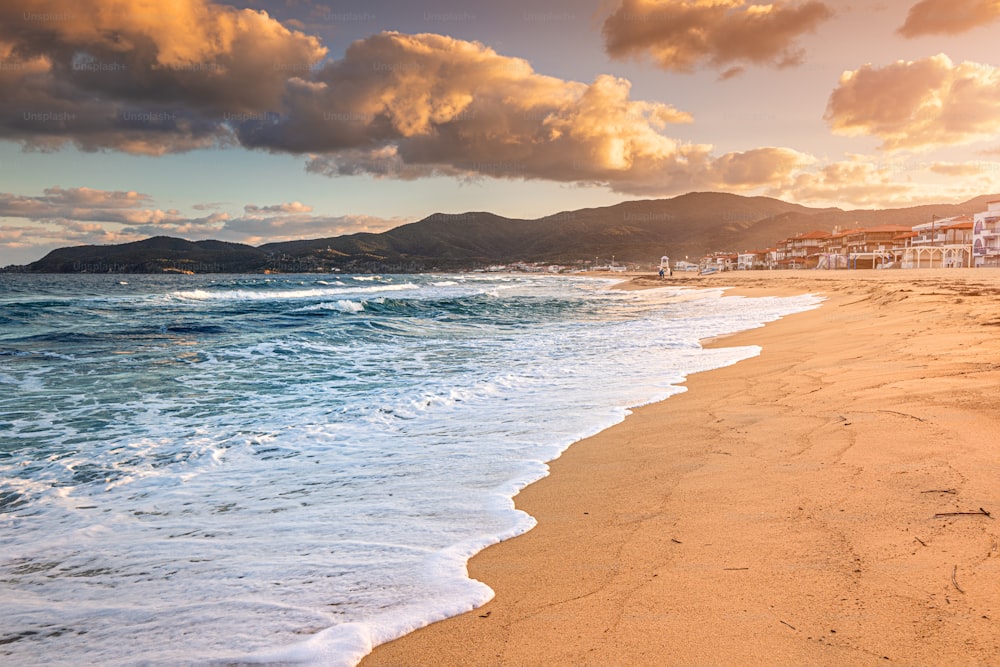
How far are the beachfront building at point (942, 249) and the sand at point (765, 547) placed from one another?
2448 inches

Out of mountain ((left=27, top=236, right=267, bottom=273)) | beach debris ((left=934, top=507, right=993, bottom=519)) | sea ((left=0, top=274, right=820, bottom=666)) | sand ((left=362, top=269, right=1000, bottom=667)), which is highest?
mountain ((left=27, top=236, right=267, bottom=273))

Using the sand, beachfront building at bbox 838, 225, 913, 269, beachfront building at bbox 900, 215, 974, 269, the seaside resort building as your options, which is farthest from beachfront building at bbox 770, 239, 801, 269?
the sand

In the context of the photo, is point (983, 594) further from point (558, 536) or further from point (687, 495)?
point (558, 536)

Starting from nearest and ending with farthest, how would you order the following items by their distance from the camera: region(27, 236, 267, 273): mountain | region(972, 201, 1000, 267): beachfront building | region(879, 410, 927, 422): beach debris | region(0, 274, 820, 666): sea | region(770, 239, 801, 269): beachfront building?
region(0, 274, 820, 666): sea < region(879, 410, 927, 422): beach debris < region(972, 201, 1000, 267): beachfront building < region(770, 239, 801, 269): beachfront building < region(27, 236, 267, 273): mountain

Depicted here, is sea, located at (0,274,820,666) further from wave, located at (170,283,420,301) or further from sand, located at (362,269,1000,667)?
wave, located at (170,283,420,301)

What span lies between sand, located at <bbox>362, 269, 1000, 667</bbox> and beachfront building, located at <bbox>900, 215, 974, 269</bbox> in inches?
2448

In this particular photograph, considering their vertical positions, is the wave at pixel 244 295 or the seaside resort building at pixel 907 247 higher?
the seaside resort building at pixel 907 247

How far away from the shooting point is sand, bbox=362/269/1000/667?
5.86ft

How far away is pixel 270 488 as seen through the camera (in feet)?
13.2


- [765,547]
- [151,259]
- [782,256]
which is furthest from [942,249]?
[151,259]

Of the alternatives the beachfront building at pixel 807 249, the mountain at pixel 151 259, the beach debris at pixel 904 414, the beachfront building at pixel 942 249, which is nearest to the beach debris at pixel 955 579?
the beach debris at pixel 904 414

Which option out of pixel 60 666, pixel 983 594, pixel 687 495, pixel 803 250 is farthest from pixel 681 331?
pixel 803 250

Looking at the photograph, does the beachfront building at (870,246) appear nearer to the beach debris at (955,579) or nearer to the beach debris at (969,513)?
the beach debris at (969,513)

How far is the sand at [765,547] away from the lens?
5.86 ft
